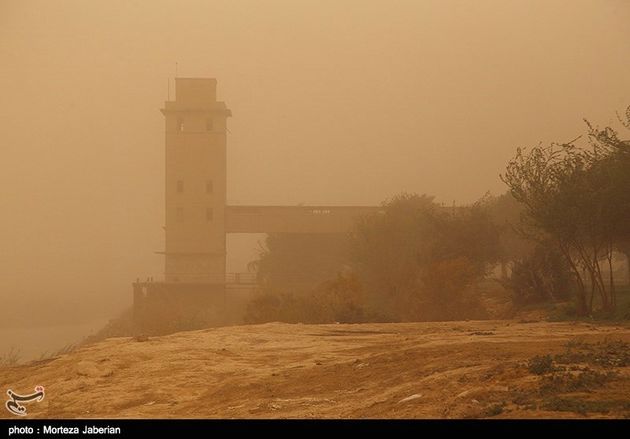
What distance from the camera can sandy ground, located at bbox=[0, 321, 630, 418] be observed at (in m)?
10.5

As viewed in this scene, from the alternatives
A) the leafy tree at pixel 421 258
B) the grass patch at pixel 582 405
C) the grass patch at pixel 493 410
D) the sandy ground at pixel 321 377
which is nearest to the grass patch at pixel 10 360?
the sandy ground at pixel 321 377

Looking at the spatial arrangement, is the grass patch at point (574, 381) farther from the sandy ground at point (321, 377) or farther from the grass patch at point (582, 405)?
A: the grass patch at point (582, 405)

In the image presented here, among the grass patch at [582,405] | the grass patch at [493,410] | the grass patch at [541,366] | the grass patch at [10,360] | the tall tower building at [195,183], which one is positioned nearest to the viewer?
the grass patch at [582,405]

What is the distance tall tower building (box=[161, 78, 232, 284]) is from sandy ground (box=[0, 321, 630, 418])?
1629 inches

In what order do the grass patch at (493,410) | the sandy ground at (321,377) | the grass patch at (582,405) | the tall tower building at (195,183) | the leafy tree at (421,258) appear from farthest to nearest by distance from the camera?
the tall tower building at (195,183)
the leafy tree at (421,258)
the sandy ground at (321,377)
the grass patch at (493,410)
the grass patch at (582,405)

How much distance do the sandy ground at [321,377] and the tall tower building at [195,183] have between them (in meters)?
41.4

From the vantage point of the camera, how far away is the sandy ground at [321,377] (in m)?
10.5

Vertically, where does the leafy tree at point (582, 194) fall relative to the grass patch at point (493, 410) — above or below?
above

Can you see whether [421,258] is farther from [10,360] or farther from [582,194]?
[10,360]

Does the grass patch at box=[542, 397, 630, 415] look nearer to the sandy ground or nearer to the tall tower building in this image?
the sandy ground

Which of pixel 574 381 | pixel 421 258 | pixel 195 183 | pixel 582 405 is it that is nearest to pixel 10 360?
pixel 574 381

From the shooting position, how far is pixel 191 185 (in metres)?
64.3

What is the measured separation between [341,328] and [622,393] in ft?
50.1

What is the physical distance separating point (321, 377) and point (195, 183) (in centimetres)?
5161
